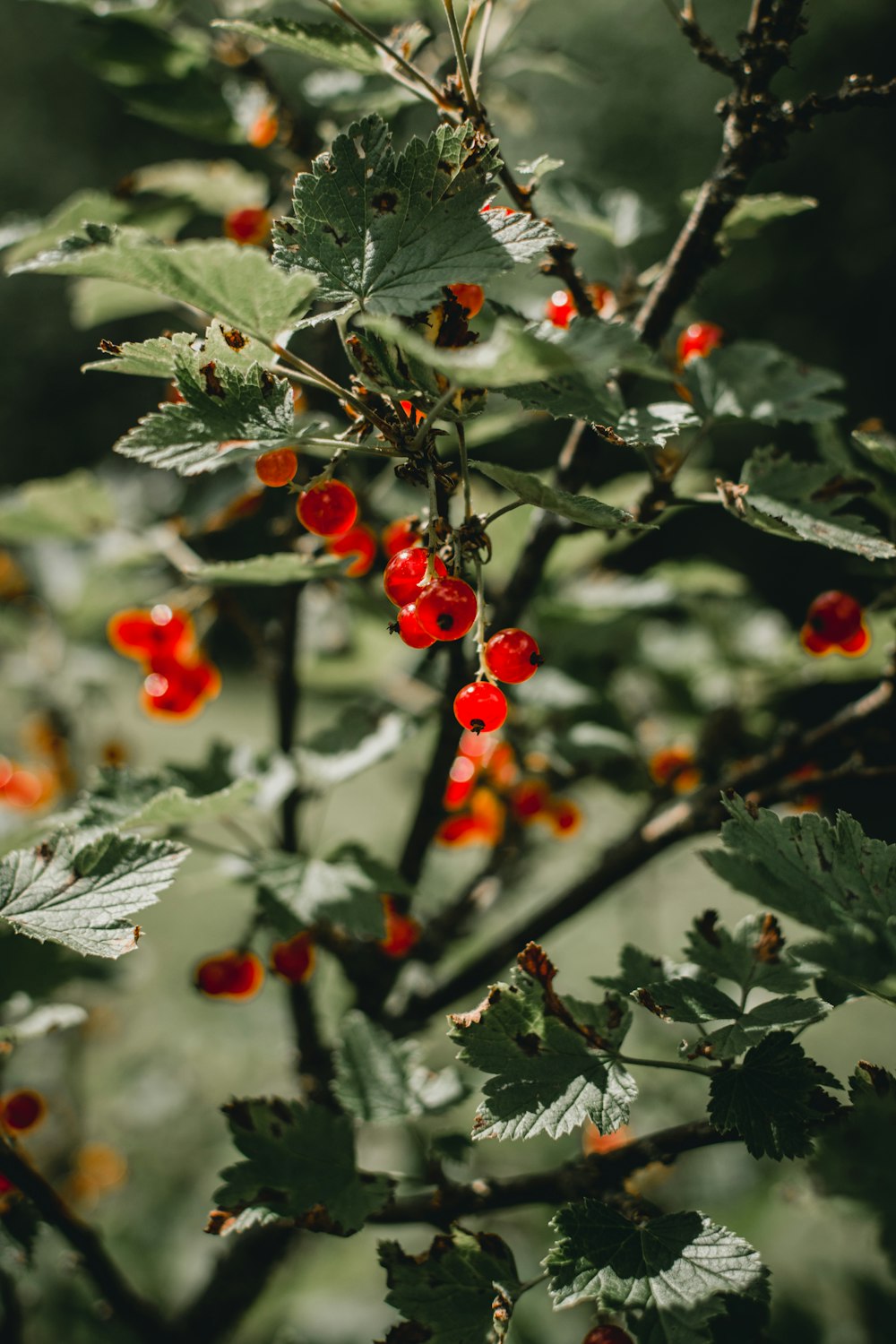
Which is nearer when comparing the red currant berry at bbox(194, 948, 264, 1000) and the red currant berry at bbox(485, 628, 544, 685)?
the red currant berry at bbox(485, 628, 544, 685)

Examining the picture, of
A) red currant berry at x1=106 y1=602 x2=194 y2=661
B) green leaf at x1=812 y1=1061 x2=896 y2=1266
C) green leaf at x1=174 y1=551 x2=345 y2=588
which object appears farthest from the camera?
red currant berry at x1=106 y1=602 x2=194 y2=661

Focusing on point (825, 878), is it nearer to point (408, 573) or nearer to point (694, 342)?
point (408, 573)

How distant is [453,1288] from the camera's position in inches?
33.5

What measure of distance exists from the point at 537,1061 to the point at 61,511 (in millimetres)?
1281

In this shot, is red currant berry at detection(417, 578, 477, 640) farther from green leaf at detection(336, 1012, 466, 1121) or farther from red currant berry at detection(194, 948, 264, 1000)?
red currant berry at detection(194, 948, 264, 1000)

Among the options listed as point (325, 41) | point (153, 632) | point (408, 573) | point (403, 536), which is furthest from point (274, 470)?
point (153, 632)

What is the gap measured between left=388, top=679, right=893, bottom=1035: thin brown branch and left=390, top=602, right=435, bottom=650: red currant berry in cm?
54

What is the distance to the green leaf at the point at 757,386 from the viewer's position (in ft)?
3.39

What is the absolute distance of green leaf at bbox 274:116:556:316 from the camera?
77cm

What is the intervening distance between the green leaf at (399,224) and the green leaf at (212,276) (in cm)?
8

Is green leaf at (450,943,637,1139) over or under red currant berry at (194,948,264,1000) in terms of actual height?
over

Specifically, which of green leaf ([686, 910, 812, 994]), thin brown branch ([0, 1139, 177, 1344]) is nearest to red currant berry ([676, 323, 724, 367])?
green leaf ([686, 910, 812, 994])

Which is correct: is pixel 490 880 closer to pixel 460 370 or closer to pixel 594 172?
pixel 460 370

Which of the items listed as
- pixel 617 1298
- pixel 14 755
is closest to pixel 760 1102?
pixel 617 1298
